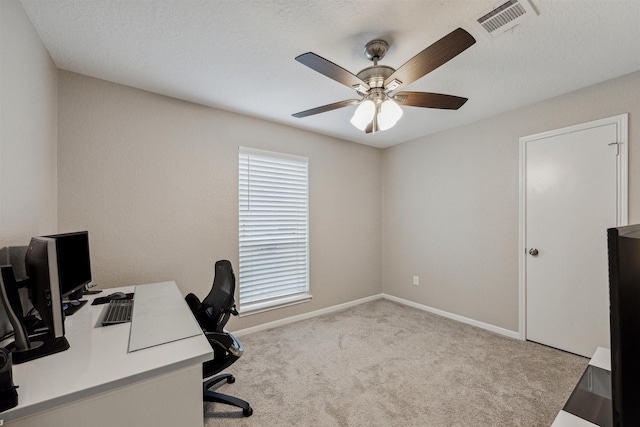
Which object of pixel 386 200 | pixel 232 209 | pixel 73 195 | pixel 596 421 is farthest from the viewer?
pixel 386 200

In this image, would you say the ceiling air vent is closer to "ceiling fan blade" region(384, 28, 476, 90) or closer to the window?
"ceiling fan blade" region(384, 28, 476, 90)

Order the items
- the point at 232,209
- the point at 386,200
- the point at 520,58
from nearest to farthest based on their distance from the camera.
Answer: the point at 520,58 < the point at 232,209 < the point at 386,200

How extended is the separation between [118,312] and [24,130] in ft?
3.83

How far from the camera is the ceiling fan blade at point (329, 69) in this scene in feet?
4.77

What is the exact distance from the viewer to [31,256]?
3.97 ft

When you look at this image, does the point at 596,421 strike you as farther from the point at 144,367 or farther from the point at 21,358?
the point at 21,358

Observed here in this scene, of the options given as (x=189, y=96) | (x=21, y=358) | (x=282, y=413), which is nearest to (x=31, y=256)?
(x=21, y=358)

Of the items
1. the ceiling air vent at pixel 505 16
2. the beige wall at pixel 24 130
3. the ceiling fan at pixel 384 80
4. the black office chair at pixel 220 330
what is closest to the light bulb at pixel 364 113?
the ceiling fan at pixel 384 80

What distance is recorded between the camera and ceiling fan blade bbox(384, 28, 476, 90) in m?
1.27

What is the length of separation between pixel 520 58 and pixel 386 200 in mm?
2614

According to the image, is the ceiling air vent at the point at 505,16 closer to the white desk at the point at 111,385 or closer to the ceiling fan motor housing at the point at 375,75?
the ceiling fan motor housing at the point at 375,75

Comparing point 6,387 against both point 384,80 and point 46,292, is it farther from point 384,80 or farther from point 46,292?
point 384,80

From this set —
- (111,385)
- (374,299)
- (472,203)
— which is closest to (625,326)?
(111,385)

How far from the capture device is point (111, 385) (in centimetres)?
99
